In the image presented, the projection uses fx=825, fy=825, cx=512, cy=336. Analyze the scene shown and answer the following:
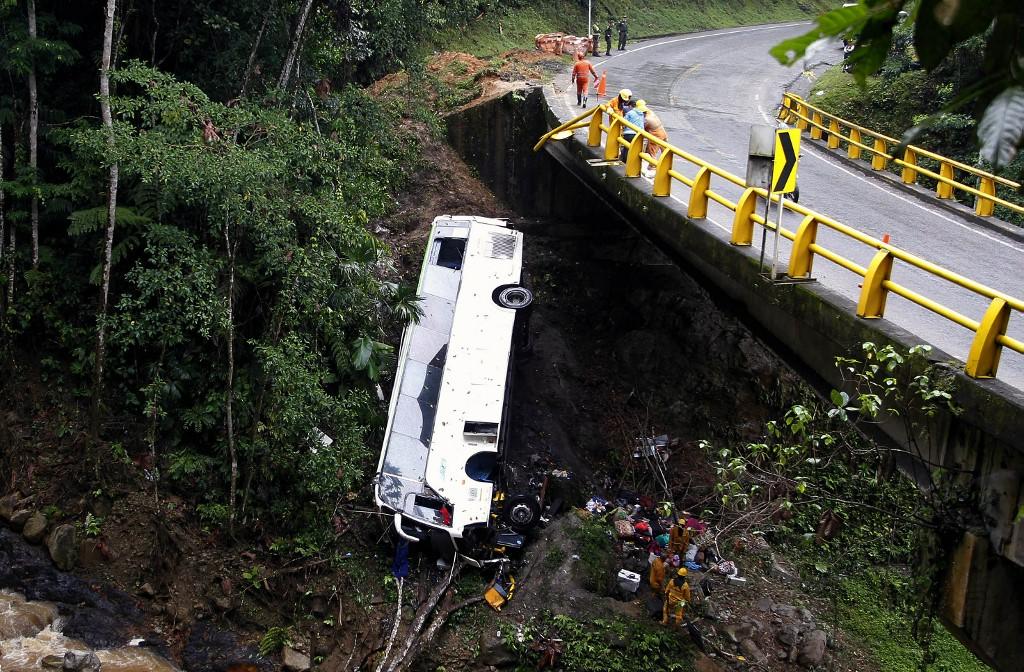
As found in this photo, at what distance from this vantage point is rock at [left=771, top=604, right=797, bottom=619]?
11062 mm

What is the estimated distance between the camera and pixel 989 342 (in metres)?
5.71

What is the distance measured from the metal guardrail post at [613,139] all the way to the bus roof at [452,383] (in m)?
2.39

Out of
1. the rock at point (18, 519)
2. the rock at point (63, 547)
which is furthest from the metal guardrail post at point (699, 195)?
the rock at point (18, 519)

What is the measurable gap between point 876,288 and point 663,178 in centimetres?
488

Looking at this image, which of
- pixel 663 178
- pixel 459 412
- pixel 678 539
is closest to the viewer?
pixel 663 178

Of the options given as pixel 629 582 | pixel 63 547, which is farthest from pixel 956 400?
pixel 63 547

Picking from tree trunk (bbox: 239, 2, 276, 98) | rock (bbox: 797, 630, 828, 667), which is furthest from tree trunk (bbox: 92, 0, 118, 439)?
rock (bbox: 797, 630, 828, 667)

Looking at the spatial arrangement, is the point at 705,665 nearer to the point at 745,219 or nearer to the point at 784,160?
the point at 745,219

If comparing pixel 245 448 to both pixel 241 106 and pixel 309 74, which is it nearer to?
pixel 241 106

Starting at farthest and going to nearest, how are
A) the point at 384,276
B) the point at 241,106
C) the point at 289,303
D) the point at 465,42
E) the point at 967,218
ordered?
the point at 465,42 < the point at 384,276 < the point at 967,218 < the point at 241,106 < the point at 289,303

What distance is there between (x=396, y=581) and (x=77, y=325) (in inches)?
228

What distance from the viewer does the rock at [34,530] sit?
33.6 ft

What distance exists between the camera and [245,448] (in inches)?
436

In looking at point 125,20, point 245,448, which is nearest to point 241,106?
point 125,20
